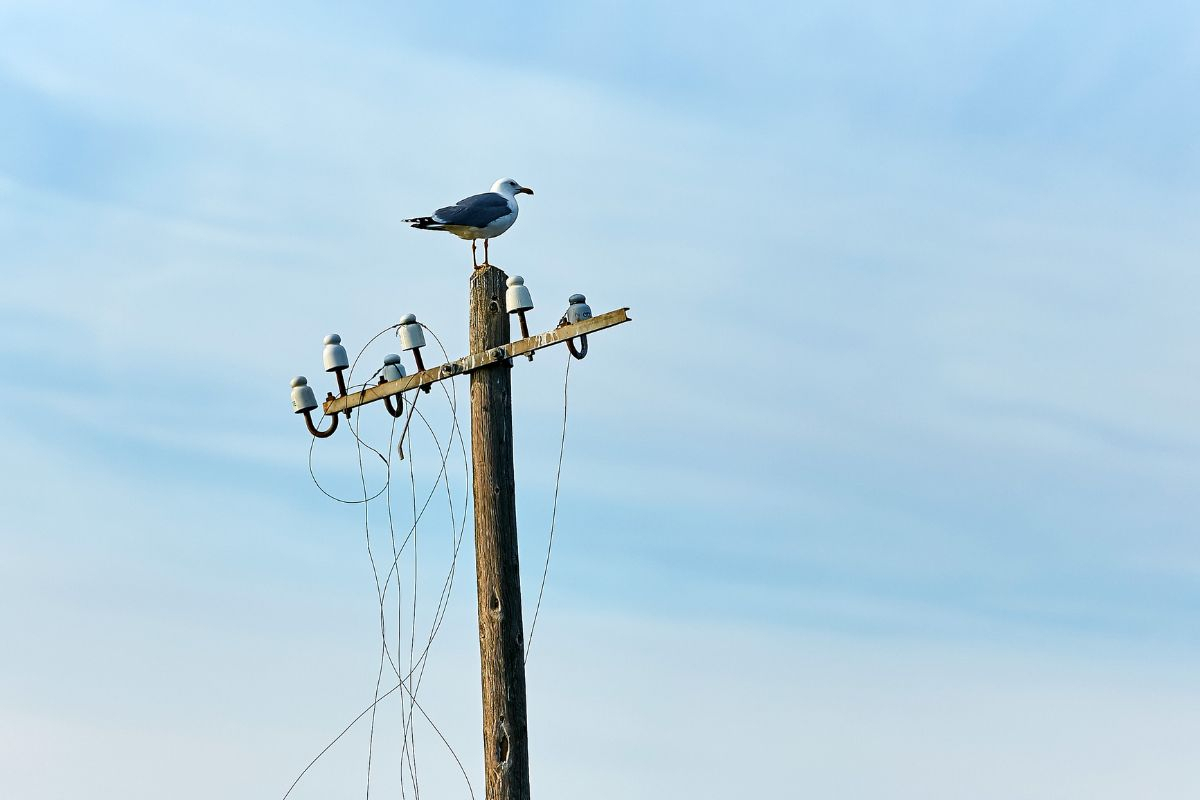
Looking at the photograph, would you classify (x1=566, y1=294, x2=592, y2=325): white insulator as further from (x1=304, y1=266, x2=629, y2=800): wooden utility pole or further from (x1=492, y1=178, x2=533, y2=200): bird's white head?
(x1=492, y1=178, x2=533, y2=200): bird's white head

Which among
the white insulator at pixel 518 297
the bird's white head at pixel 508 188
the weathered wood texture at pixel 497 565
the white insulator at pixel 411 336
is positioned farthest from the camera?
the bird's white head at pixel 508 188

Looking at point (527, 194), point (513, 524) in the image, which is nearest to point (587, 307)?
point (513, 524)

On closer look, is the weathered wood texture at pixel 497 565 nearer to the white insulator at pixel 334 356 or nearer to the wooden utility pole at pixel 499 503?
the wooden utility pole at pixel 499 503

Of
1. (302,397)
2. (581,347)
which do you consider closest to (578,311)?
(581,347)

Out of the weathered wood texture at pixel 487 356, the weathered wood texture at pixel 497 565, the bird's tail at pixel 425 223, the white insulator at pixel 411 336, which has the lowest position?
the weathered wood texture at pixel 497 565

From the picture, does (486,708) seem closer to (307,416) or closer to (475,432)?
(475,432)

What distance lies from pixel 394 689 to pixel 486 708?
198 centimetres

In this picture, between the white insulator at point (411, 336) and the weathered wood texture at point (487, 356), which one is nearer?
the weathered wood texture at point (487, 356)

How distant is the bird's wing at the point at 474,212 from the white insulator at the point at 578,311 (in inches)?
53.5

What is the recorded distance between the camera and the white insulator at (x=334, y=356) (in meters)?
10.5

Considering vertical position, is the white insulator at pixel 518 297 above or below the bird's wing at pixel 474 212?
below

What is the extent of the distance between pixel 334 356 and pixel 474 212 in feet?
Answer: 4.46

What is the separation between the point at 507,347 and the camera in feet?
30.7

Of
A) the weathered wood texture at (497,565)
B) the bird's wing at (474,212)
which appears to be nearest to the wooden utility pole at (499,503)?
the weathered wood texture at (497,565)
